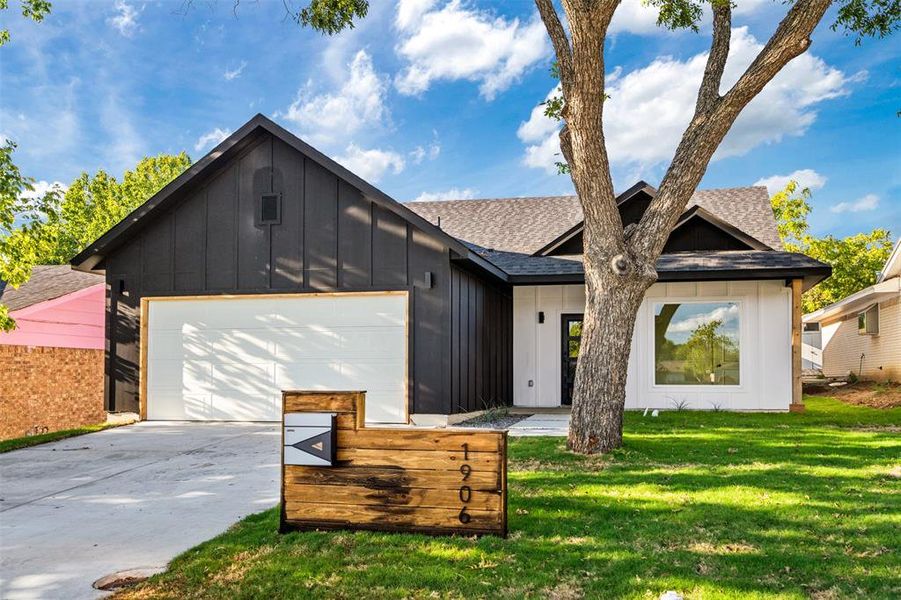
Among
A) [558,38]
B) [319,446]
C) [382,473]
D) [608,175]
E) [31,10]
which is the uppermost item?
[31,10]

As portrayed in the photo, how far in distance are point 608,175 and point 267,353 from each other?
6558mm

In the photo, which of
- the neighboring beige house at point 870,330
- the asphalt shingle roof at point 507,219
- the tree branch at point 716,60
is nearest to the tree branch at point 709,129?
A: the tree branch at point 716,60

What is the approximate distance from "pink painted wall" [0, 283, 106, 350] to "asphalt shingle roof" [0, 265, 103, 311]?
0.76 feet

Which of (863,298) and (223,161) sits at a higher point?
(223,161)

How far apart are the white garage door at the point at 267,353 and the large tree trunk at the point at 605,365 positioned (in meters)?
4.07

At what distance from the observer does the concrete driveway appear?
13.5ft

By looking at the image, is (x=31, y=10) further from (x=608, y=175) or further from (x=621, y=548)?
A: (x=621, y=548)

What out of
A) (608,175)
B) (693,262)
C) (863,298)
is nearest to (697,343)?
(693,262)

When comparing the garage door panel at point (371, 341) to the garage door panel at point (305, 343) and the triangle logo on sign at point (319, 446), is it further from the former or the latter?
the triangle logo on sign at point (319, 446)

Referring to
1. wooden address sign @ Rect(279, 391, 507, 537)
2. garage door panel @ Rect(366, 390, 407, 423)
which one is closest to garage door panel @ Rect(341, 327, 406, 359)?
garage door panel @ Rect(366, 390, 407, 423)

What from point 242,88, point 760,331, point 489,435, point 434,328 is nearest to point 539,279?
point 434,328

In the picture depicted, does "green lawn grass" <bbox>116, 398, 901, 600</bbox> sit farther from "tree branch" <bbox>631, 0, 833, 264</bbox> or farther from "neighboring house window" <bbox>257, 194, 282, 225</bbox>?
"neighboring house window" <bbox>257, 194, 282, 225</bbox>

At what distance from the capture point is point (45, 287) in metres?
16.9

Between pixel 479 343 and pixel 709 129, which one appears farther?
pixel 479 343
